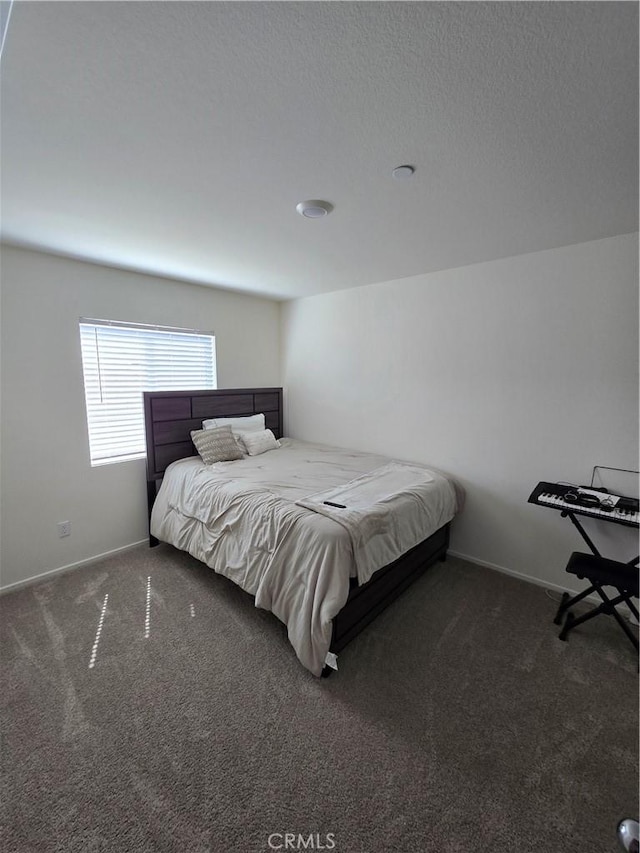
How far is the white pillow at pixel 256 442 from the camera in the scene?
3.64 metres

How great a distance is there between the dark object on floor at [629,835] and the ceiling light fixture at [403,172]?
2008 mm

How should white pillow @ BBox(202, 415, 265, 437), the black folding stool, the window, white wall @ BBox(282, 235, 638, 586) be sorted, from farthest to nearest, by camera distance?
1. white pillow @ BBox(202, 415, 265, 437)
2. the window
3. white wall @ BBox(282, 235, 638, 586)
4. the black folding stool

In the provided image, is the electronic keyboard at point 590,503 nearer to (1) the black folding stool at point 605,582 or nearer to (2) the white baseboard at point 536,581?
(1) the black folding stool at point 605,582

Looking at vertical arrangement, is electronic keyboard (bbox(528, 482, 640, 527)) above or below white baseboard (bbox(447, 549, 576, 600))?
above

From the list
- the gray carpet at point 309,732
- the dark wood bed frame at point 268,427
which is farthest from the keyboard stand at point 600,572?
the dark wood bed frame at point 268,427

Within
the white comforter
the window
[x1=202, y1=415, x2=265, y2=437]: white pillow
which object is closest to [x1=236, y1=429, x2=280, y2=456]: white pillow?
[x1=202, y1=415, x2=265, y2=437]: white pillow

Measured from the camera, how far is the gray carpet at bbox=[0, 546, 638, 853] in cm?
125

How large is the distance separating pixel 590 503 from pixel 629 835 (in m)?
1.98

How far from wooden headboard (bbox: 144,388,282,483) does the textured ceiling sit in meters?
1.44

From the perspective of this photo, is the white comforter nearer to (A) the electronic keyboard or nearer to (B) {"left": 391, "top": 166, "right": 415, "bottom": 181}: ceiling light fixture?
(A) the electronic keyboard

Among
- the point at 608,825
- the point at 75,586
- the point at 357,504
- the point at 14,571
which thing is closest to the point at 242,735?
the point at 357,504

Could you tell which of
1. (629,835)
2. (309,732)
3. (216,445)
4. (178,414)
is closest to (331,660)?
(309,732)

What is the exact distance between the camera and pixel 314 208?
6.19ft

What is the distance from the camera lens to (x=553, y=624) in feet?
7.46
